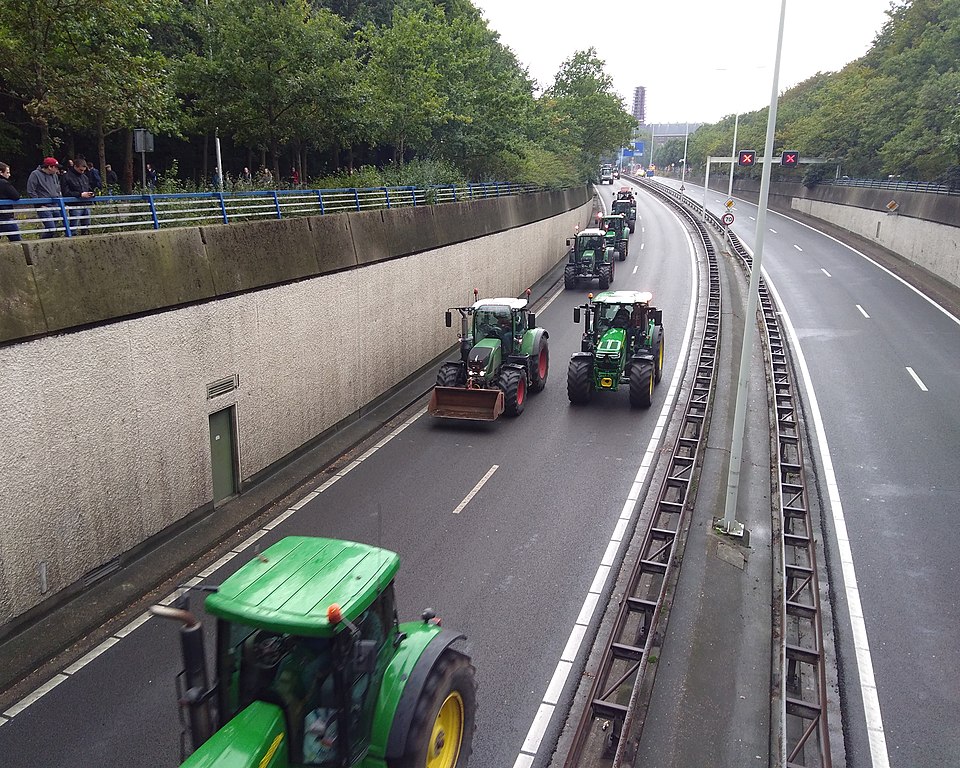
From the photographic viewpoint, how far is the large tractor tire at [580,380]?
58.5 feet

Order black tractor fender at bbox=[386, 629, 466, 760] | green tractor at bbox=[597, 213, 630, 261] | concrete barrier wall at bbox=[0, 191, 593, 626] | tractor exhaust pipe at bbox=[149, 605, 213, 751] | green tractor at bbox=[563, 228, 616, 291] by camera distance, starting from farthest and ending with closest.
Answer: green tractor at bbox=[597, 213, 630, 261] → green tractor at bbox=[563, 228, 616, 291] → concrete barrier wall at bbox=[0, 191, 593, 626] → black tractor fender at bbox=[386, 629, 466, 760] → tractor exhaust pipe at bbox=[149, 605, 213, 751]

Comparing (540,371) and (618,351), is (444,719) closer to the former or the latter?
(618,351)

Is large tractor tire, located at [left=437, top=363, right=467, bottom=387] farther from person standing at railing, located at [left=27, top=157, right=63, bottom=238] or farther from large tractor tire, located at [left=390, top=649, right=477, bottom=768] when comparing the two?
large tractor tire, located at [left=390, top=649, right=477, bottom=768]

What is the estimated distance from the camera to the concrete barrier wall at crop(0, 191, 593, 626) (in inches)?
349

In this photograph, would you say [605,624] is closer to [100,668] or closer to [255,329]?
[100,668]

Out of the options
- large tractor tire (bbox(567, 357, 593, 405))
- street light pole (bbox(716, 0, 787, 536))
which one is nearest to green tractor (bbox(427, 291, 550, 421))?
large tractor tire (bbox(567, 357, 593, 405))

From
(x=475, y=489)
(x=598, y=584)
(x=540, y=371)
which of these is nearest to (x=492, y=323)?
(x=540, y=371)

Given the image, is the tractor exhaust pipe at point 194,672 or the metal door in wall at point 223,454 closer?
the tractor exhaust pipe at point 194,672

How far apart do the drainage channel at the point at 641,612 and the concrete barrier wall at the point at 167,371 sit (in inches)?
276

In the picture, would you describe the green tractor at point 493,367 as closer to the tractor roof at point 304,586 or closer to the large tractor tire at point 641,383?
the large tractor tire at point 641,383

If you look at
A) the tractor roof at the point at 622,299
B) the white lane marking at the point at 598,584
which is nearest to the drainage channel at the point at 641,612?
the white lane marking at the point at 598,584

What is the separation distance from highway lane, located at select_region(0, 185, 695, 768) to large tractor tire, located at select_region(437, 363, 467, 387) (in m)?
1.02

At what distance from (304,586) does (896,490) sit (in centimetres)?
1264

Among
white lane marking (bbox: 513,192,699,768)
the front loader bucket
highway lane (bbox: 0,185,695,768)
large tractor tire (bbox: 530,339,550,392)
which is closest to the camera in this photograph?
white lane marking (bbox: 513,192,699,768)
